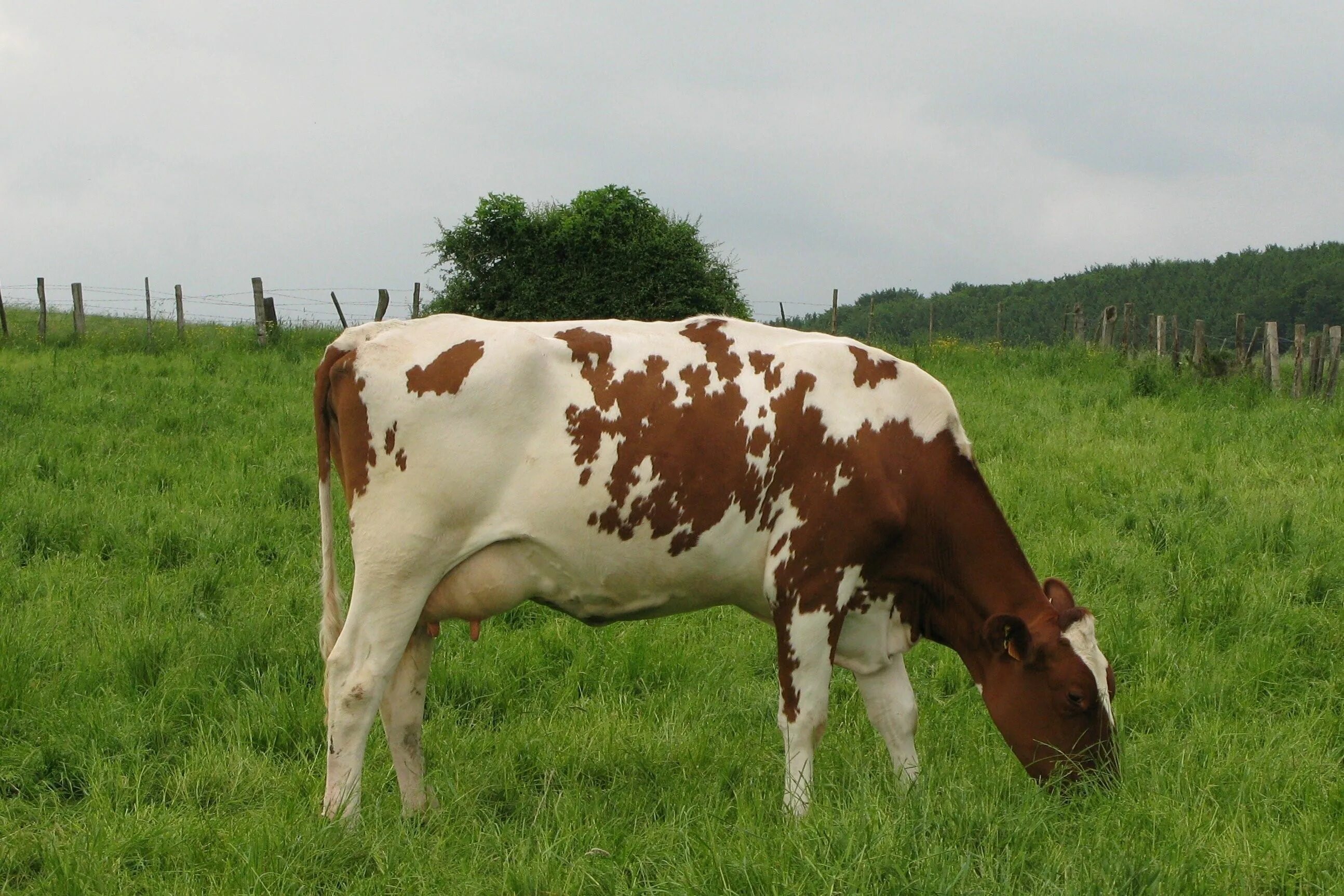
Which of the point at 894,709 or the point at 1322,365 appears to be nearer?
the point at 894,709

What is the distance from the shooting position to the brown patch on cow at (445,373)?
174 inches

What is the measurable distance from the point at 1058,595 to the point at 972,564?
0.42m

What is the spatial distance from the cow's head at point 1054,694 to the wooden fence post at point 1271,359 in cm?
1311

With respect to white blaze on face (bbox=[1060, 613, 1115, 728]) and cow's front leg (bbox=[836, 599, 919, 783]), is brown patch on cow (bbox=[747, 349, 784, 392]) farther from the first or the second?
white blaze on face (bbox=[1060, 613, 1115, 728])

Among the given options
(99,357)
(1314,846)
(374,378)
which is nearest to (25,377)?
(99,357)

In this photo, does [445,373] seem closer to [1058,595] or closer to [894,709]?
[894,709]

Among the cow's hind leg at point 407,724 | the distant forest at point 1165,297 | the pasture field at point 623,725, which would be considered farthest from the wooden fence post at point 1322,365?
the distant forest at point 1165,297

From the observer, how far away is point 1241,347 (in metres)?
17.9

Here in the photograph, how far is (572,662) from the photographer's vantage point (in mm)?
6258

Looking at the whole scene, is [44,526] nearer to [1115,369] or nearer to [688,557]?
[688,557]

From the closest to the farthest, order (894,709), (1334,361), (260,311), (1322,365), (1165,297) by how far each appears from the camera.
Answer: (894,709), (1334,361), (1322,365), (260,311), (1165,297)

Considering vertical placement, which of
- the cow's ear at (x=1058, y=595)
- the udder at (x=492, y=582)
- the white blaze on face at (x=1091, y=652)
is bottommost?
the white blaze on face at (x=1091, y=652)

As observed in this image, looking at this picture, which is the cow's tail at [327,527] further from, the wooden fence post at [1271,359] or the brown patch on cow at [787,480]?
the wooden fence post at [1271,359]

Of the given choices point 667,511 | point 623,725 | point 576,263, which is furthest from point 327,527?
point 576,263
